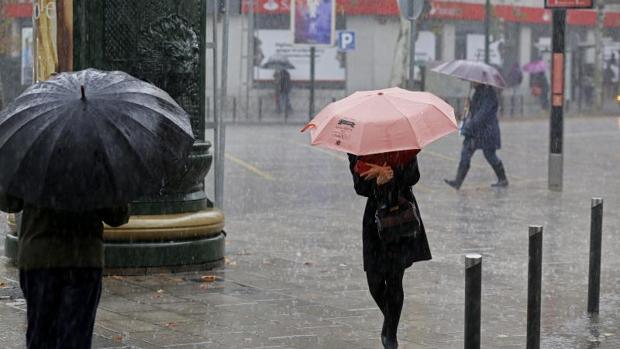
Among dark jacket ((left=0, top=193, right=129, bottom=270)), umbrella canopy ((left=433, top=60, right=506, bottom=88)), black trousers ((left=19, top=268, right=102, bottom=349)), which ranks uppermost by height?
umbrella canopy ((left=433, top=60, right=506, bottom=88))

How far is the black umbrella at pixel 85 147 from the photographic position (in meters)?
5.33

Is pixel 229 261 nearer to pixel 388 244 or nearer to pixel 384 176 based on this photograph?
pixel 388 244

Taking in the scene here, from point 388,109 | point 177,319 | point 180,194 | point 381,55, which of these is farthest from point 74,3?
point 381,55

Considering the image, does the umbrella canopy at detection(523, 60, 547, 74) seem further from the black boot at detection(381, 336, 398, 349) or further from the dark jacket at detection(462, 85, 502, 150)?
the black boot at detection(381, 336, 398, 349)

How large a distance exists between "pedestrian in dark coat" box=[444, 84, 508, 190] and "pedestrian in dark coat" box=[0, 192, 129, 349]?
41.9 feet

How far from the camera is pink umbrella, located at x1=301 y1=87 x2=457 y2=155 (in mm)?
7086

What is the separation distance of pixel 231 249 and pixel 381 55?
41.7 meters

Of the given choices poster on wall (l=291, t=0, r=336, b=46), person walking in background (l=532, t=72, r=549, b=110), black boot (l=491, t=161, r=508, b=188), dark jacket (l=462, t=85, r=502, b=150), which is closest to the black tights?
dark jacket (l=462, t=85, r=502, b=150)

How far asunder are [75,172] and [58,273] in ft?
1.78

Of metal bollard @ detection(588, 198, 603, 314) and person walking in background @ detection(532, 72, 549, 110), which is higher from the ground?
metal bollard @ detection(588, 198, 603, 314)

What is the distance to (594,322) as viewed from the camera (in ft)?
28.7

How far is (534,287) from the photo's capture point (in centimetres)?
700

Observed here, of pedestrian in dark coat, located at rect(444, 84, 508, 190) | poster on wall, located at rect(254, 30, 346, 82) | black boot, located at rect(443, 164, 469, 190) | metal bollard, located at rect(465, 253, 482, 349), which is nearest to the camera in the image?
metal bollard, located at rect(465, 253, 482, 349)

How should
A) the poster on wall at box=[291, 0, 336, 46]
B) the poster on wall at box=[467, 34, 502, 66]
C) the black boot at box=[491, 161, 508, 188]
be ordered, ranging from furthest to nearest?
the poster on wall at box=[467, 34, 502, 66]
the poster on wall at box=[291, 0, 336, 46]
the black boot at box=[491, 161, 508, 188]
